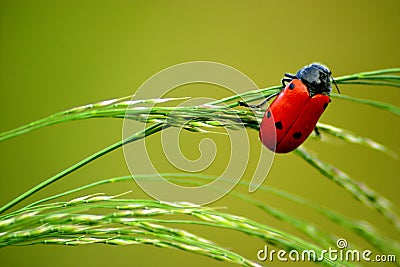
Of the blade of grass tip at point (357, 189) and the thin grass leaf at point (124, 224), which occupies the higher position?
the blade of grass tip at point (357, 189)

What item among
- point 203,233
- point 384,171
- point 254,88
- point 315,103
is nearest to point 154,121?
point 254,88

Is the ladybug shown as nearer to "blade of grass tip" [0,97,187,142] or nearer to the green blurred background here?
"blade of grass tip" [0,97,187,142]

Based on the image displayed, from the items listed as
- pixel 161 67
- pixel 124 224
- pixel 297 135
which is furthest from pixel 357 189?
pixel 161 67

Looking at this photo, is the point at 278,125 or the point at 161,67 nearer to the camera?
the point at 278,125

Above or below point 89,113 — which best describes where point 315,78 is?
above

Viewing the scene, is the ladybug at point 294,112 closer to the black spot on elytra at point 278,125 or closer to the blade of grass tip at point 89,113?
the black spot on elytra at point 278,125

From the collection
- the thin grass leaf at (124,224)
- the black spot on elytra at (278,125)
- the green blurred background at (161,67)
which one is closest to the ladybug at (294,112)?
the black spot on elytra at (278,125)

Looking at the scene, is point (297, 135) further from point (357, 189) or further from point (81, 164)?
point (81, 164)

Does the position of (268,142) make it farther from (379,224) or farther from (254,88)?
(379,224)

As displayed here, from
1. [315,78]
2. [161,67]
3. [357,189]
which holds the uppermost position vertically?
[161,67]
